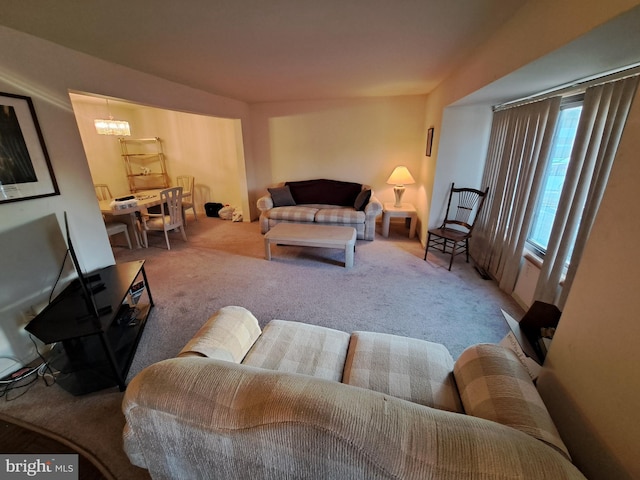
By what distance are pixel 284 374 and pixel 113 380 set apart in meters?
1.72

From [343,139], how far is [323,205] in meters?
1.33

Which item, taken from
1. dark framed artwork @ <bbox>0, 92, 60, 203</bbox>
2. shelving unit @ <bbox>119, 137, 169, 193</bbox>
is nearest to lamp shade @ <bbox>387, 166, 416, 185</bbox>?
dark framed artwork @ <bbox>0, 92, 60, 203</bbox>

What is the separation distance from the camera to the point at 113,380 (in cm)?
174

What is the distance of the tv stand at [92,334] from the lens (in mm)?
1584

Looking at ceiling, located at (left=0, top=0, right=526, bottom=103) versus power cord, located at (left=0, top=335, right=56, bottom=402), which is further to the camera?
power cord, located at (left=0, top=335, right=56, bottom=402)

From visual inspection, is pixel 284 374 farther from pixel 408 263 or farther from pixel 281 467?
pixel 408 263

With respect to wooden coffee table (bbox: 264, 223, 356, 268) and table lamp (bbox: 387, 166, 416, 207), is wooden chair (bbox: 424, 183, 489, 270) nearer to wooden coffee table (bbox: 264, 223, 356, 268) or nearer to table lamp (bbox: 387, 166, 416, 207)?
table lamp (bbox: 387, 166, 416, 207)

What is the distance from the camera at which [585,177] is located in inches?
71.0

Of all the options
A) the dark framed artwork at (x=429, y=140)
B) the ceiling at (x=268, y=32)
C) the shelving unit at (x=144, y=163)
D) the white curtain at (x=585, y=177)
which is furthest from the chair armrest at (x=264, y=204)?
the white curtain at (x=585, y=177)

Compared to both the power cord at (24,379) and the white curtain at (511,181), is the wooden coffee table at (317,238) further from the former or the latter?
the power cord at (24,379)

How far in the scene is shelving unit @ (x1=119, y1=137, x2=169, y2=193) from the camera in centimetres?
561

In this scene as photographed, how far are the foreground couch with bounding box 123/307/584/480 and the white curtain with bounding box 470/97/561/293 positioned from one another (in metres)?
2.01

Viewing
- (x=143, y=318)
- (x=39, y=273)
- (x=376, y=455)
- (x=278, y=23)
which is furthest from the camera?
(x=143, y=318)

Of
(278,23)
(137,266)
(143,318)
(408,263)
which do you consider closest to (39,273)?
(137,266)
